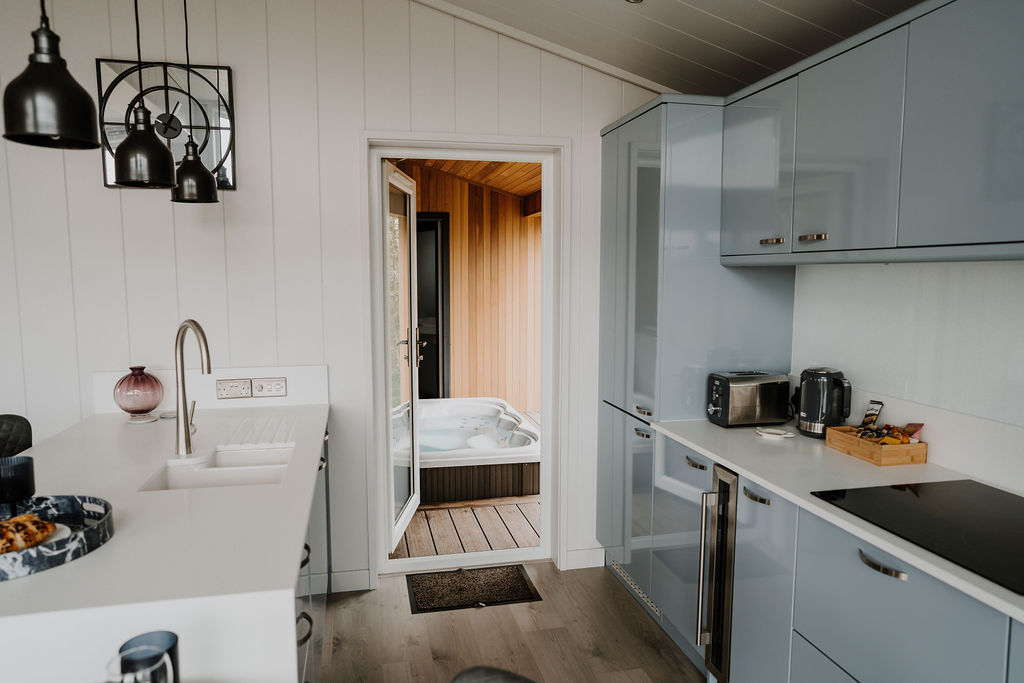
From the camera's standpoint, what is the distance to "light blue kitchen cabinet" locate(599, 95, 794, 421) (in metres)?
2.55

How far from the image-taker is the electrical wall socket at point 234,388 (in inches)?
111

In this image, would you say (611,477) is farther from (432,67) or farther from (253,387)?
(432,67)

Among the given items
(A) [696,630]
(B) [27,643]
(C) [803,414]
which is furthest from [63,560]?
(C) [803,414]

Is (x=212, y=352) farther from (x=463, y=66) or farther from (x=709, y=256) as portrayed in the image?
(x=709, y=256)

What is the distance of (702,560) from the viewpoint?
2268mm

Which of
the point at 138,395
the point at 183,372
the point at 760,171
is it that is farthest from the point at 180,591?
the point at 760,171

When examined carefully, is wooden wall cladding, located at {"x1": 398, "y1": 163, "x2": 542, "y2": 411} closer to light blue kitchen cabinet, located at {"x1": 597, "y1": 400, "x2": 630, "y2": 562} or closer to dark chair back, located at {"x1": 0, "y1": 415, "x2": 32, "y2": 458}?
light blue kitchen cabinet, located at {"x1": 597, "y1": 400, "x2": 630, "y2": 562}

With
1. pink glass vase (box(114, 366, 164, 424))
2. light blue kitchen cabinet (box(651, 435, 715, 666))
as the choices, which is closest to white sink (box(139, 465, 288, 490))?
pink glass vase (box(114, 366, 164, 424))

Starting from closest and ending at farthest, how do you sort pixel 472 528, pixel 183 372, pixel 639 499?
pixel 183 372, pixel 639 499, pixel 472 528

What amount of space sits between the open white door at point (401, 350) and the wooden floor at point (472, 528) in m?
0.12

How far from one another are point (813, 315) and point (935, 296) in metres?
0.56

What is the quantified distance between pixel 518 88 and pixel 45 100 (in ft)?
7.19

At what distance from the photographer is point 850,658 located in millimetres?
1629

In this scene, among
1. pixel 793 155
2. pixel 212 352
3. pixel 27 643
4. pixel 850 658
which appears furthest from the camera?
pixel 212 352
